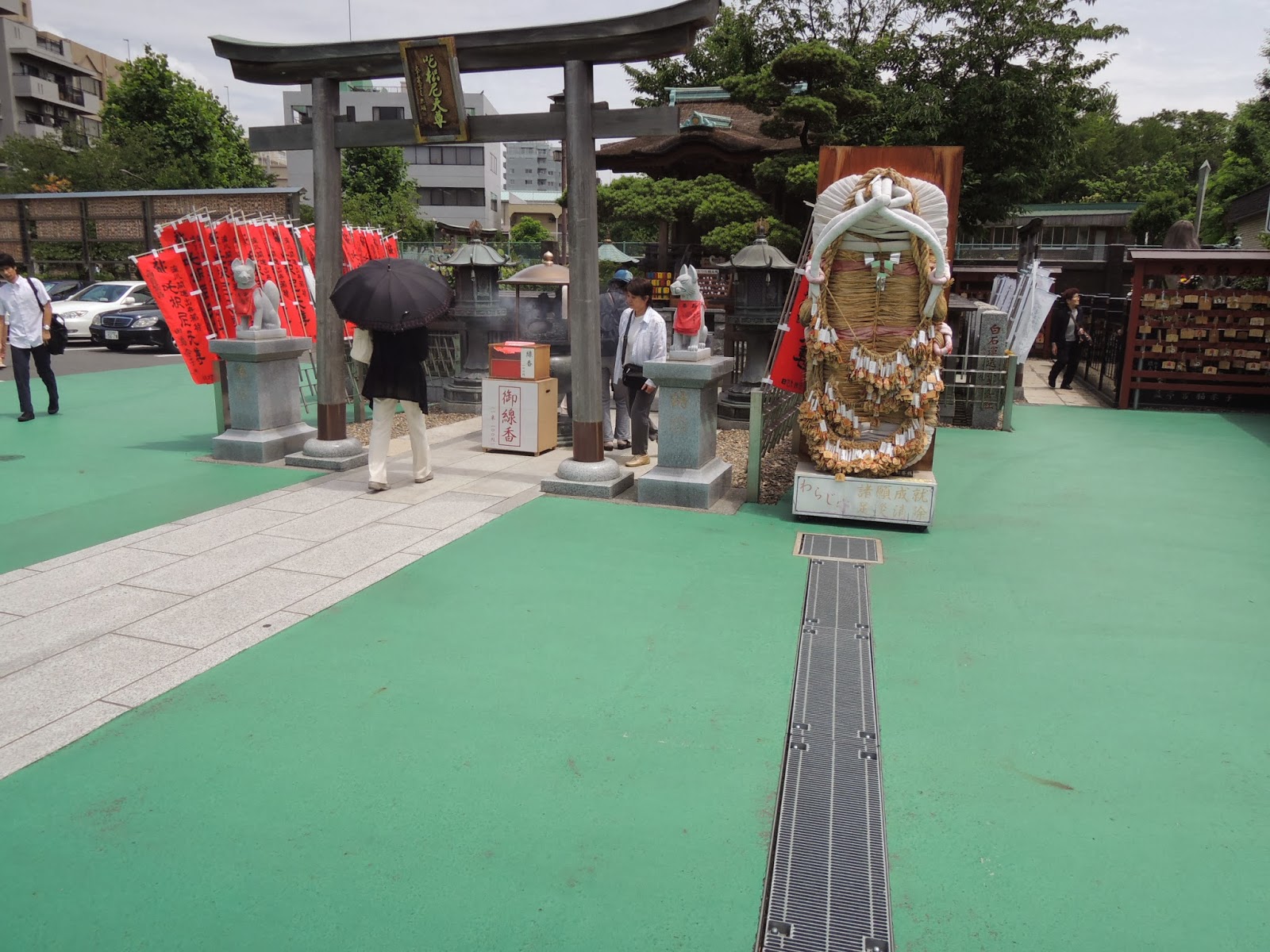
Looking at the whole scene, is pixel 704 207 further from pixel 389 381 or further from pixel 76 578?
pixel 76 578

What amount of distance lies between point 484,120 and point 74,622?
5.26 m

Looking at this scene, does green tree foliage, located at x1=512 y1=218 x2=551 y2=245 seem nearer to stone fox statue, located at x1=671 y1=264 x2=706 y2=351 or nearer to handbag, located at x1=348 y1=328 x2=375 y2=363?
handbag, located at x1=348 y1=328 x2=375 y2=363

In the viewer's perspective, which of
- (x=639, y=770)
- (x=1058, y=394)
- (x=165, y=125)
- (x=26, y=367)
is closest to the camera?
(x=639, y=770)

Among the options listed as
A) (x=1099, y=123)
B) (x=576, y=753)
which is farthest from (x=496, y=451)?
(x=1099, y=123)

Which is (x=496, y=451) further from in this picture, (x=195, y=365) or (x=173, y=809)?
(x=173, y=809)

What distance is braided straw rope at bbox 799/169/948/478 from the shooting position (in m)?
6.32

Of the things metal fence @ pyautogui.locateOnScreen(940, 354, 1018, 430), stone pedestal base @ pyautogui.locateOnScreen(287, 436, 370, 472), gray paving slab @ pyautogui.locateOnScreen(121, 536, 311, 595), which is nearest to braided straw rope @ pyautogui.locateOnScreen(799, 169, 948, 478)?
gray paving slab @ pyautogui.locateOnScreen(121, 536, 311, 595)

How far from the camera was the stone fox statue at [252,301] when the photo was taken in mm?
8117

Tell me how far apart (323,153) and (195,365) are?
261 cm

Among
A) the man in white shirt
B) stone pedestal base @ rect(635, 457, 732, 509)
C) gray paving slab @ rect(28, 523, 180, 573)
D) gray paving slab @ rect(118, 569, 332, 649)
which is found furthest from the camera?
the man in white shirt

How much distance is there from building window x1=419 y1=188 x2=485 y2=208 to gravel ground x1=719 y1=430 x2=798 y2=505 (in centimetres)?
4919

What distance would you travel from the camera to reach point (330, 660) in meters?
4.31

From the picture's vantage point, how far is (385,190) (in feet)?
125

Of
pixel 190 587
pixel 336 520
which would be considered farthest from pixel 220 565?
pixel 336 520
